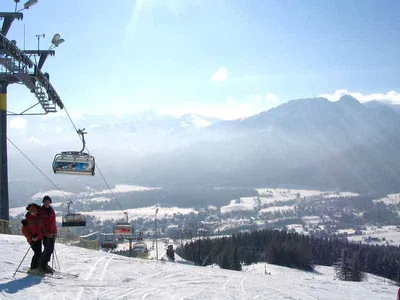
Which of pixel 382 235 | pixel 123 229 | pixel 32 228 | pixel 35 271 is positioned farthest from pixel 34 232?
pixel 382 235

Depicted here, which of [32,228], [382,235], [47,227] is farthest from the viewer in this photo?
[382,235]

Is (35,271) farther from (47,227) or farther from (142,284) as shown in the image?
(142,284)

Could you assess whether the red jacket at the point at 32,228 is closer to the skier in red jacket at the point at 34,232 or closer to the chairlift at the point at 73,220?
the skier in red jacket at the point at 34,232

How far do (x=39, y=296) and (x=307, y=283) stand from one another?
7.23 meters

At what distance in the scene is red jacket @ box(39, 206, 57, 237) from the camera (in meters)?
A: 8.66

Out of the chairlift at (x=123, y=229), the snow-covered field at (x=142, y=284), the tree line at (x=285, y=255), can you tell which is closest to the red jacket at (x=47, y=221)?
the snow-covered field at (x=142, y=284)

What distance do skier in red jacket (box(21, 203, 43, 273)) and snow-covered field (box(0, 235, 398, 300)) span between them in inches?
13.3

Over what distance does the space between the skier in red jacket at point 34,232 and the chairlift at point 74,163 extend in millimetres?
8136

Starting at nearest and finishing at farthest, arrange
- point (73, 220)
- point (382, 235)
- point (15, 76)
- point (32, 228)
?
point (32, 228) → point (15, 76) → point (73, 220) → point (382, 235)

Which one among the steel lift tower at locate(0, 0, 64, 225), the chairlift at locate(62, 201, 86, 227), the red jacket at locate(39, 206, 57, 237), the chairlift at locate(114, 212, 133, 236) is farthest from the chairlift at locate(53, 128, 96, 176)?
the chairlift at locate(114, 212, 133, 236)

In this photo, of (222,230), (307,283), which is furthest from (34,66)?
(222,230)

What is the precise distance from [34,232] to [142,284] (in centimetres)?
260

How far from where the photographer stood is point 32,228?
8.56m

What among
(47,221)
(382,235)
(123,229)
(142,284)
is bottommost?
(382,235)
